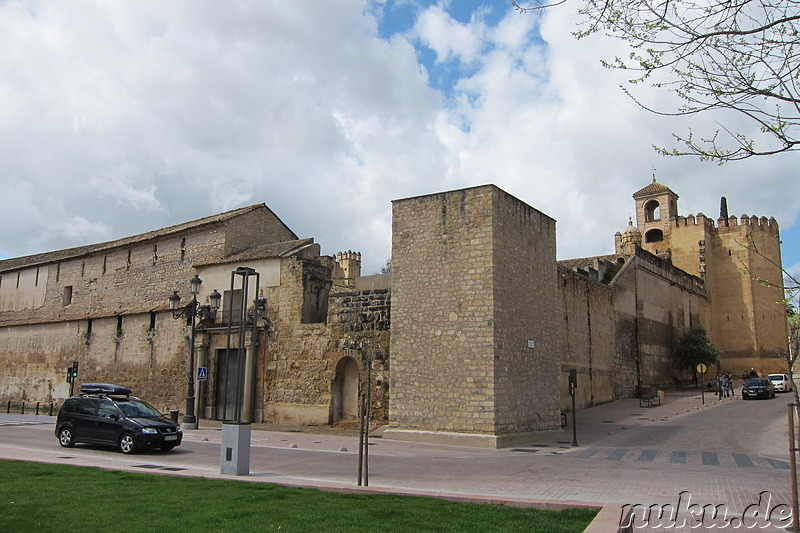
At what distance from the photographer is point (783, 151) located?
21.1 ft

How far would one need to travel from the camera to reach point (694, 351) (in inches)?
1561

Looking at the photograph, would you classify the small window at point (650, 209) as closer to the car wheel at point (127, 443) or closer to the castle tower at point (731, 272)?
the castle tower at point (731, 272)

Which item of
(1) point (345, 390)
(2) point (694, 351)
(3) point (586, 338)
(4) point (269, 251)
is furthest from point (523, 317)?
(2) point (694, 351)

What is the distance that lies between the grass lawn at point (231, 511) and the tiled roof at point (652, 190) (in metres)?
48.4

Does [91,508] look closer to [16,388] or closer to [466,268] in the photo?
[466,268]

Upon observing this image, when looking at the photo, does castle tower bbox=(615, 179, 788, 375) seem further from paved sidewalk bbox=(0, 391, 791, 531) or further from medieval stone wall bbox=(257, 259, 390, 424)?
medieval stone wall bbox=(257, 259, 390, 424)

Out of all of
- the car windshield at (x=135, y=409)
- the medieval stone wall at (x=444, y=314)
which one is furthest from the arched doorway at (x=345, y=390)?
the car windshield at (x=135, y=409)

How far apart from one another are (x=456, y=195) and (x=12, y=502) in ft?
47.3

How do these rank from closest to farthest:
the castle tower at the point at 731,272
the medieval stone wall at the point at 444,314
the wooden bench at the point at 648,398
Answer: the medieval stone wall at the point at 444,314 < the wooden bench at the point at 648,398 < the castle tower at the point at 731,272

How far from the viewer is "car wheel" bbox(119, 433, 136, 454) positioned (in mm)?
15102

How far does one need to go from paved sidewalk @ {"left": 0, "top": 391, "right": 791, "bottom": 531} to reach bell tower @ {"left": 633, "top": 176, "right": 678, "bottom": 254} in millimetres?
33525

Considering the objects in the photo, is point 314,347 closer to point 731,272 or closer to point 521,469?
point 521,469

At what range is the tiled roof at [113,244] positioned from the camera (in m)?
29.5

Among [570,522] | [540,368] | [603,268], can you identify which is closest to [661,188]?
[603,268]
